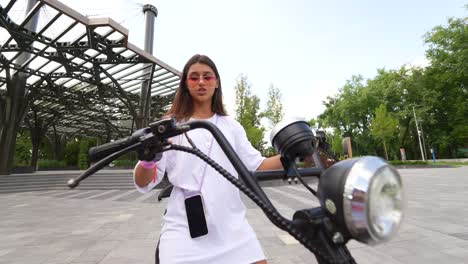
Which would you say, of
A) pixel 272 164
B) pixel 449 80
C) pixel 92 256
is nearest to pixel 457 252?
pixel 272 164

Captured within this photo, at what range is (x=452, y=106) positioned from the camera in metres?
31.7

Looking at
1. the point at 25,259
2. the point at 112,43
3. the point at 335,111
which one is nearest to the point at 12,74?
the point at 112,43

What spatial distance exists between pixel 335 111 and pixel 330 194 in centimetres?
4500

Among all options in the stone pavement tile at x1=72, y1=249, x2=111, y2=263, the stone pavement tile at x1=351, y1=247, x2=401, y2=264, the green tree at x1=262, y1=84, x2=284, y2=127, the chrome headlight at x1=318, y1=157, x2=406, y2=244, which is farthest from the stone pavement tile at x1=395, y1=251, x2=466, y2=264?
the green tree at x1=262, y1=84, x2=284, y2=127

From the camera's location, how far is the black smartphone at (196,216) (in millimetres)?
1036

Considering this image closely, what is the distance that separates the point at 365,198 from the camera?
484mm

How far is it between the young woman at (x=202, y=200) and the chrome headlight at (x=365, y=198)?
629mm

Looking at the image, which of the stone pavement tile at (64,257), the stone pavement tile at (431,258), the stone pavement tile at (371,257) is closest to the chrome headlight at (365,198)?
the stone pavement tile at (371,257)

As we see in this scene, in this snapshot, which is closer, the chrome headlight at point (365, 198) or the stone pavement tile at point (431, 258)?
the chrome headlight at point (365, 198)

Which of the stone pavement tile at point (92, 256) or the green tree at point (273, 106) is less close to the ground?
the green tree at point (273, 106)

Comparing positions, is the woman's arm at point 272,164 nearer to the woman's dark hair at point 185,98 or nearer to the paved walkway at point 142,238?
the woman's dark hair at point 185,98

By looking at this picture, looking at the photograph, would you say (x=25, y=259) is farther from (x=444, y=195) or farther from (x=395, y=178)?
(x=444, y=195)

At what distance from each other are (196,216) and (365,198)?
0.73 m

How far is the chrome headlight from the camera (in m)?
0.49
